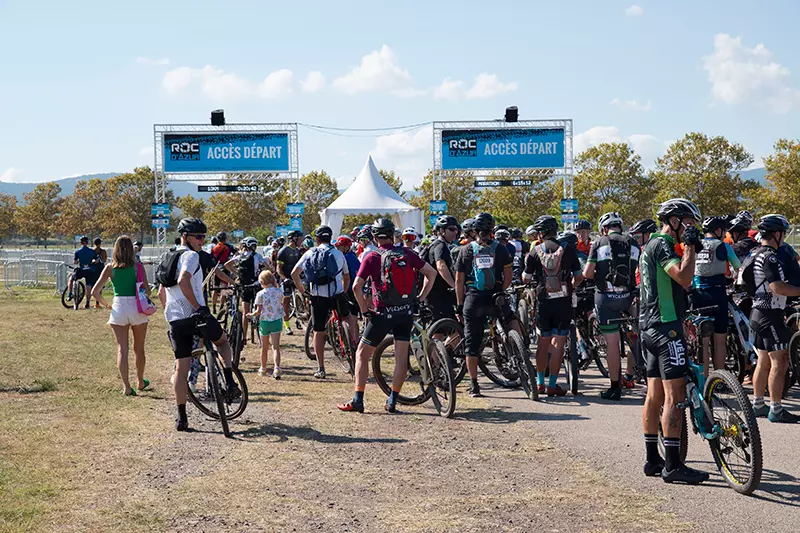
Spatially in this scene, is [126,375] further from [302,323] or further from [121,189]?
[121,189]

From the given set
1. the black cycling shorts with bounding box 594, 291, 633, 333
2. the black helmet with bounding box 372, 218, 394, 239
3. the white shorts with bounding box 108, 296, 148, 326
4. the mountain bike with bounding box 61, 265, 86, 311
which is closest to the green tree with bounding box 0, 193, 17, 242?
the mountain bike with bounding box 61, 265, 86, 311

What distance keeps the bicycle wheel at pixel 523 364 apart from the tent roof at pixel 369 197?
2805cm

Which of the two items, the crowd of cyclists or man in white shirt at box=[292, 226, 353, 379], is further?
man in white shirt at box=[292, 226, 353, 379]

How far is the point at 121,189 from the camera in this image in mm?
100500

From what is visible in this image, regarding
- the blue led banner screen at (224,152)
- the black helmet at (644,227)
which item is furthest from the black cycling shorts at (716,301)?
the blue led banner screen at (224,152)

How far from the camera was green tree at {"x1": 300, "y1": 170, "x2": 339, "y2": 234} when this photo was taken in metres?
98.9

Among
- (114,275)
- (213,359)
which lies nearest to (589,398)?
(213,359)

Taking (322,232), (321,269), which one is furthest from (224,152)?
(321,269)

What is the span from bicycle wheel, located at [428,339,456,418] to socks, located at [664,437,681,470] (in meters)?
2.74

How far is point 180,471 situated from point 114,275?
13.1 ft

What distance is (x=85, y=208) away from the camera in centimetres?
10281

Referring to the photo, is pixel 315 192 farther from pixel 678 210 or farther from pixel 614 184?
pixel 678 210

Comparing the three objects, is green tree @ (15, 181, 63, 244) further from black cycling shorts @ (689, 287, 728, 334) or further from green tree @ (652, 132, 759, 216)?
black cycling shorts @ (689, 287, 728, 334)

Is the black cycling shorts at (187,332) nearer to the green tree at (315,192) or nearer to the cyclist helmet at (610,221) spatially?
the cyclist helmet at (610,221)
